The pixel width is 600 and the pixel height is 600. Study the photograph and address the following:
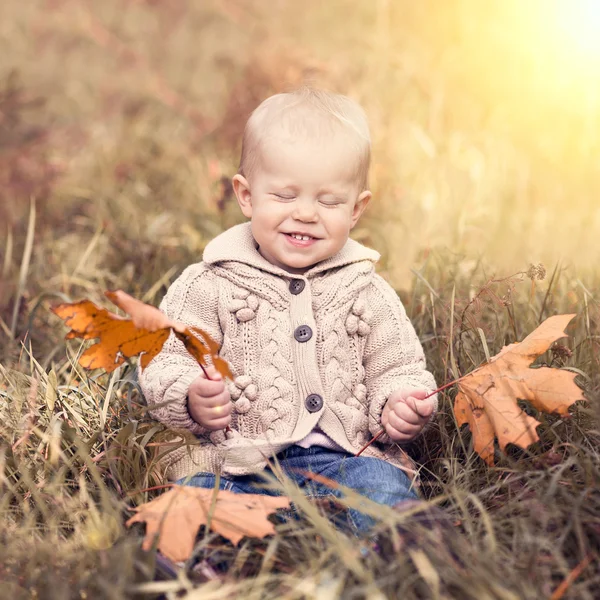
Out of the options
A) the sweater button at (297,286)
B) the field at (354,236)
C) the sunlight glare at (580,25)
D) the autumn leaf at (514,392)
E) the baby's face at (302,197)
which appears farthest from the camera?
the sunlight glare at (580,25)

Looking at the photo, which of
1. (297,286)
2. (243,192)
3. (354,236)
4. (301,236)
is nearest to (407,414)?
(297,286)

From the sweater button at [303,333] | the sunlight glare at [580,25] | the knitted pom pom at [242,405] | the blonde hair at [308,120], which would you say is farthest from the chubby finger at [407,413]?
the sunlight glare at [580,25]

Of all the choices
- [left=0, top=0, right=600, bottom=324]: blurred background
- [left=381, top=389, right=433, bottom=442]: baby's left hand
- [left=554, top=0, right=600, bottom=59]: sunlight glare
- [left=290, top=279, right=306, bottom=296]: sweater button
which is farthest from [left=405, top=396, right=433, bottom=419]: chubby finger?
[left=554, top=0, right=600, bottom=59]: sunlight glare

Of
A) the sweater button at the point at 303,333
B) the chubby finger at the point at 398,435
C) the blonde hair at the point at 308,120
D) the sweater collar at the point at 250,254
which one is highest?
the blonde hair at the point at 308,120

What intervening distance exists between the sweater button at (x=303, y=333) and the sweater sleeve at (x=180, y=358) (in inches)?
9.6

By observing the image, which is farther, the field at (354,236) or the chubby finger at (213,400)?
the chubby finger at (213,400)

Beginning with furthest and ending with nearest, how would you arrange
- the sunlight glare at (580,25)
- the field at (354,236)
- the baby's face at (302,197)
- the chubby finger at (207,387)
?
the sunlight glare at (580,25) < the baby's face at (302,197) < the chubby finger at (207,387) < the field at (354,236)

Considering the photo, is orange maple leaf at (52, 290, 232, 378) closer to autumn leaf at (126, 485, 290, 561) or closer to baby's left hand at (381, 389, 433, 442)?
autumn leaf at (126, 485, 290, 561)

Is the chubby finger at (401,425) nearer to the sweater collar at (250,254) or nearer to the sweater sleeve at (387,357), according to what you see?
the sweater sleeve at (387,357)

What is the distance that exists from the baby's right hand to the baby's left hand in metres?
0.46

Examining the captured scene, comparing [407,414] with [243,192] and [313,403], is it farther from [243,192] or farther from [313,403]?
[243,192]

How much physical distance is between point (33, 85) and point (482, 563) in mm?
5456

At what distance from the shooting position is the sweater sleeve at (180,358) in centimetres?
213

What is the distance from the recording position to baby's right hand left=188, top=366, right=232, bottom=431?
2055 millimetres
